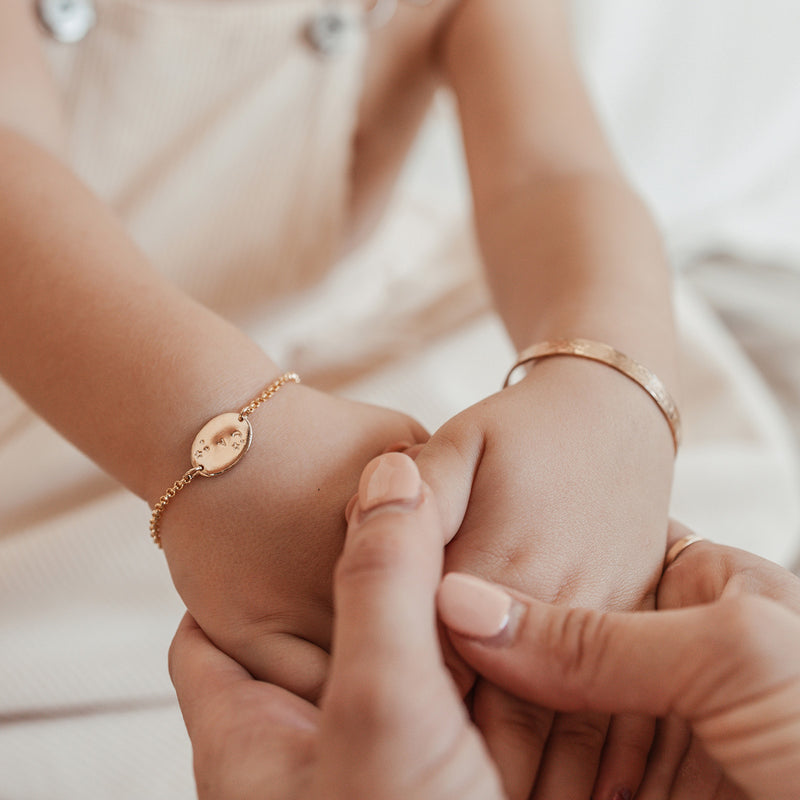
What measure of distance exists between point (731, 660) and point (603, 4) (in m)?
1.12

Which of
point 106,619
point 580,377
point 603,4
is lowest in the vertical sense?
point 106,619

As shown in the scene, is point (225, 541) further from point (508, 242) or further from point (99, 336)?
point (508, 242)

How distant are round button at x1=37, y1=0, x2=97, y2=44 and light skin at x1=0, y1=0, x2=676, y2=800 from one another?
14cm

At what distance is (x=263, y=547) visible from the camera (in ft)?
1.61

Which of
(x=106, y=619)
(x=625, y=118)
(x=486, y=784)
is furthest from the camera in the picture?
(x=625, y=118)

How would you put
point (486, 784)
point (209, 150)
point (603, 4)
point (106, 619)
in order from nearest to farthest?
1. point (486, 784)
2. point (106, 619)
3. point (209, 150)
4. point (603, 4)

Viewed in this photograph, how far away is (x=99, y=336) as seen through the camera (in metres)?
0.52

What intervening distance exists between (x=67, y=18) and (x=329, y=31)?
23 cm

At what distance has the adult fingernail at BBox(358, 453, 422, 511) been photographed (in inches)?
16.5

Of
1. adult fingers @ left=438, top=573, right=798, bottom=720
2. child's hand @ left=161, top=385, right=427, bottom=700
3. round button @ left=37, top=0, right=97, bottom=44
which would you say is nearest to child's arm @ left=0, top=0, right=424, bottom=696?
child's hand @ left=161, top=385, right=427, bottom=700

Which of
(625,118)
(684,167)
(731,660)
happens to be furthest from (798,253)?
(731,660)

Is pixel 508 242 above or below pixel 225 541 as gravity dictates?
above

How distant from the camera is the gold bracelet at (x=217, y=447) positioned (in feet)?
1.59

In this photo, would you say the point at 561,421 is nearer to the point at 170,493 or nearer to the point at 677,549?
the point at 677,549
